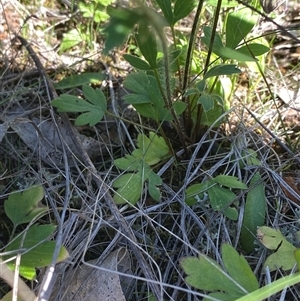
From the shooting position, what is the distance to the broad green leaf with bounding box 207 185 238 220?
1.30 m

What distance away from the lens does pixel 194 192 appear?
1.36 metres

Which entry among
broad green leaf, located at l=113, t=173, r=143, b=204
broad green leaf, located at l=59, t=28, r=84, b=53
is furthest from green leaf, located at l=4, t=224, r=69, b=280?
broad green leaf, located at l=59, t=28, r=84, b=53

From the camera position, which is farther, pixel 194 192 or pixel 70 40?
pixel 70 40

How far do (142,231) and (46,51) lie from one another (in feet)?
3.05

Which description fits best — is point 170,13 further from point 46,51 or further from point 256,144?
point 46,51

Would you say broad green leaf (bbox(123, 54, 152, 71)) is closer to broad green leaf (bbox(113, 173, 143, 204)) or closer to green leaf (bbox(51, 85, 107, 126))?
green leaf (bbox(51, 85, 107, 126))

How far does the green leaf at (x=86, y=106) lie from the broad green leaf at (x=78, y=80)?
0.22m

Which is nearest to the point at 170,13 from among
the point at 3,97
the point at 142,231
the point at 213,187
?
the point at 213,187

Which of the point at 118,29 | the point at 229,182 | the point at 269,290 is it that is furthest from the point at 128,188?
the point at 118,29

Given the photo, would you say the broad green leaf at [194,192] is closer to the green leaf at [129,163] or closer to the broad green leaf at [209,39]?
the green leaf at [129,163]

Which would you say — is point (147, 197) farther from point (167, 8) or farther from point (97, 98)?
point (167, 8)

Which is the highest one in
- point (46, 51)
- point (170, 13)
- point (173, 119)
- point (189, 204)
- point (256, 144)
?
point (170, 13)

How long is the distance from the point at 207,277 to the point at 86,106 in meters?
0.67

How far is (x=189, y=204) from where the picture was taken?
1364 mm
